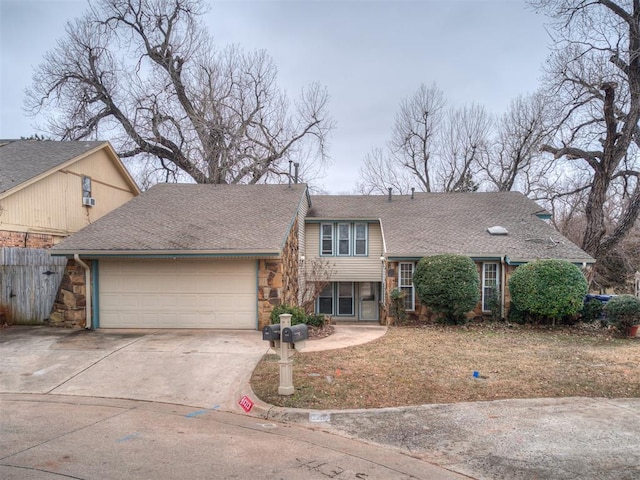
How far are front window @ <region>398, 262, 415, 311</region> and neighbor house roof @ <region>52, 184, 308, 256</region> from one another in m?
4.06

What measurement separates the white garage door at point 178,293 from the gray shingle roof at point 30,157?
14.7 ft

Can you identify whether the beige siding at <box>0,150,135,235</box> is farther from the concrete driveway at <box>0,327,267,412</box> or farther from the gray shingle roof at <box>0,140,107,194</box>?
the concrete driveway at <box>0,327,267,412</box>

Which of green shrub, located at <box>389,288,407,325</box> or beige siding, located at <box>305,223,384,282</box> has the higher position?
beige siding, located at <box>305,223,384,282</box>

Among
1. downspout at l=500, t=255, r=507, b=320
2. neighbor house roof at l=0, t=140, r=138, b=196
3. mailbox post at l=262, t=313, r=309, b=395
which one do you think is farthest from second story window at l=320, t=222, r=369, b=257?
mailbox post at l=262, t=313, r=309, b=395

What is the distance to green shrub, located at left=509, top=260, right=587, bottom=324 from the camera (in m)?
11.9

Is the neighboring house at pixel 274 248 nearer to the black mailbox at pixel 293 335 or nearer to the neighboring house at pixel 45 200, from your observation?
the neighboring house at pixel 45 200

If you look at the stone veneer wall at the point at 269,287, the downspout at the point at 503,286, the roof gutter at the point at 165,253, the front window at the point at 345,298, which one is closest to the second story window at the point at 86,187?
the roof gutter at the point at 165,253

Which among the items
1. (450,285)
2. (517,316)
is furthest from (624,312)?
(450,285)

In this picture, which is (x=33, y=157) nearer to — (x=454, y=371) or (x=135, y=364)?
(x=135, y=364)

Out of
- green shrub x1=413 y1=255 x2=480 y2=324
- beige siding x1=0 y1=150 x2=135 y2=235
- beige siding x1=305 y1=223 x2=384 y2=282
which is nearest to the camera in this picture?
green shrub x1=413 y1=255 x2=480 y2=324

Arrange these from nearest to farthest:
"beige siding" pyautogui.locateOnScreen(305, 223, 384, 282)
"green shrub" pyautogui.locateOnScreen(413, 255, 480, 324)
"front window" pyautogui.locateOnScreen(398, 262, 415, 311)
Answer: "green shrub" pyautogui.locateOnScreen(413, 255, 480, 324)
"front window" pyautogui.locateOnScreen(398, 262, 415, 311)
"beige siding" pyautogui.locateOnScreen(305, 223, 384, 282)

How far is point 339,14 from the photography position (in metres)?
13.8

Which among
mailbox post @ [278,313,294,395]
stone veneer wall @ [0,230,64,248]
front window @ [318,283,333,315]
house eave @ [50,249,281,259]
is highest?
stone veneer wall @ [0,230,64,248]

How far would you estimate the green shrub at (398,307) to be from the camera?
13.6 m
